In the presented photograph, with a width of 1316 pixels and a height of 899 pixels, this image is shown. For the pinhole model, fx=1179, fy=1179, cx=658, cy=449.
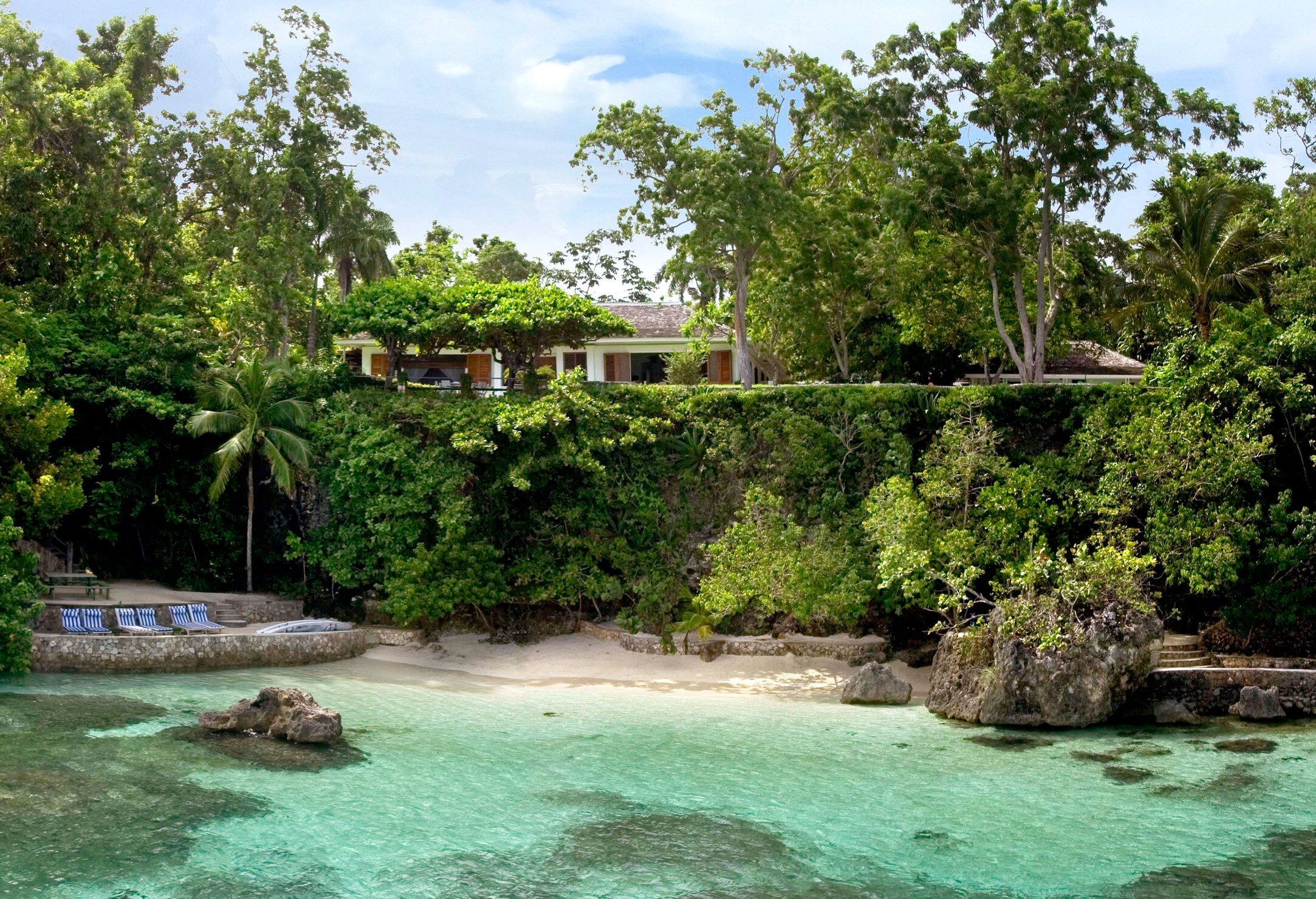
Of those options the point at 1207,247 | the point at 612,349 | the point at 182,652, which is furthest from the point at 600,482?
the point at 1207,247

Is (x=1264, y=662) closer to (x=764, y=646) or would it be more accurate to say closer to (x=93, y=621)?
(x=764, y=646)

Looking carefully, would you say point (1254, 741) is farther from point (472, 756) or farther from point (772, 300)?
point (772, 300)

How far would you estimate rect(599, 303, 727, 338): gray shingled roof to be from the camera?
46.0 metres

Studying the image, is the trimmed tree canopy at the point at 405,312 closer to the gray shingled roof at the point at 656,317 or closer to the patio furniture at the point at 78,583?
the patio furniture at the point at 78,583

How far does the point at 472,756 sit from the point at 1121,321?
28.0 metres

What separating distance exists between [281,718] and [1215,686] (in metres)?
19.1

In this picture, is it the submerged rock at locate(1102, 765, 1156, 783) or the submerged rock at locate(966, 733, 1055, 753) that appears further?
the submerged rock at locate(966, 733, 1055, 753)

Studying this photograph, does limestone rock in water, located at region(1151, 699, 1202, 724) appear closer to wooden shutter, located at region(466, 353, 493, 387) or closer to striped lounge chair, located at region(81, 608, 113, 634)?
striped lounge chair, located at region(81, 608, 113, 634)

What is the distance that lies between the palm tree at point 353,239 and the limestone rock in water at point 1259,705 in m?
29.1

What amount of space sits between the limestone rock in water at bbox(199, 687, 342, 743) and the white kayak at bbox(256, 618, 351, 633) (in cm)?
647

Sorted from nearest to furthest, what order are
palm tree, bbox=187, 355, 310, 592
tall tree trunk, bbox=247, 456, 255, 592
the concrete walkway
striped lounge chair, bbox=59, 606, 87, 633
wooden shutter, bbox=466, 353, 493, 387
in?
striped lounge chair, bbox=59, 606, 87, 633, the concrete walkway, palm tree, bbox=187, 355, 310, 592, tall tree trunk, bbox=247, 456, 255, 592, wooden shutter, bbox=466, 353, 493, 387

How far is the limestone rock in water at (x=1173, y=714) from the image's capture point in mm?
24328

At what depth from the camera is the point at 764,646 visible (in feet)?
96.5

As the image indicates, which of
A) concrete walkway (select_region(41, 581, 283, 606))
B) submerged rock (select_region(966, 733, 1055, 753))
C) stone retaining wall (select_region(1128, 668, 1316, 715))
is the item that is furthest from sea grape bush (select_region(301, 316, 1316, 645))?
concrete walkway (select_region(41, 581, 283, 606))
